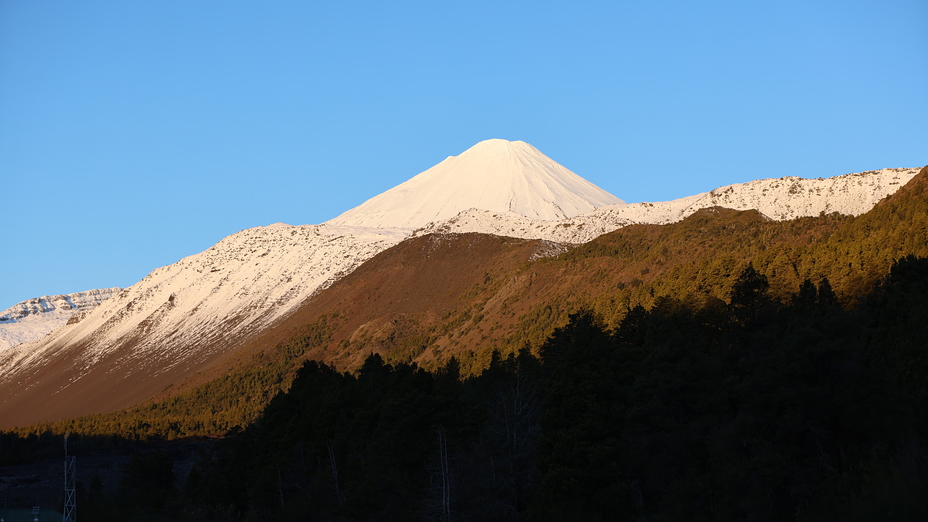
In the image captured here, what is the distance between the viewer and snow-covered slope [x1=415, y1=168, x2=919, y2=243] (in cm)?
11928

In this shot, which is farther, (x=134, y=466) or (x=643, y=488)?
(x=134, y=466)

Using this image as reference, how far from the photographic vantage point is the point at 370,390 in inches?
1989

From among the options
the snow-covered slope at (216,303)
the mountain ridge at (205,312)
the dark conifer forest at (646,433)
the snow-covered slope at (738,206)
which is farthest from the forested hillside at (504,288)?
the snow-covered slope at (216,303)

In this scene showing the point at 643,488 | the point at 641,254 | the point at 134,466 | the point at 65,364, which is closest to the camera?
the point at 643,488

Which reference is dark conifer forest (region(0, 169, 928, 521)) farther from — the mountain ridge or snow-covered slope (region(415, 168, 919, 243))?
the mountain ridge

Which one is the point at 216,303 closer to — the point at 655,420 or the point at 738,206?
the point at 738,206

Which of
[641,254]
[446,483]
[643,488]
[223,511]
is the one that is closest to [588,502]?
[643,488]

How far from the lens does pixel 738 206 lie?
5118 inches

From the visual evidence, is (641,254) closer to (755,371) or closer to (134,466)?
(134,466)

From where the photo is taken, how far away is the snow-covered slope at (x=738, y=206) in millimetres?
119275

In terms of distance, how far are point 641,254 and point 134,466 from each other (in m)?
56.1

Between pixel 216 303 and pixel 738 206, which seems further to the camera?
pixel 216 303

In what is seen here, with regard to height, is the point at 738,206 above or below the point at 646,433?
above

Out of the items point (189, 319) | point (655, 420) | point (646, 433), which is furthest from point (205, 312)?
point (655, 420)
